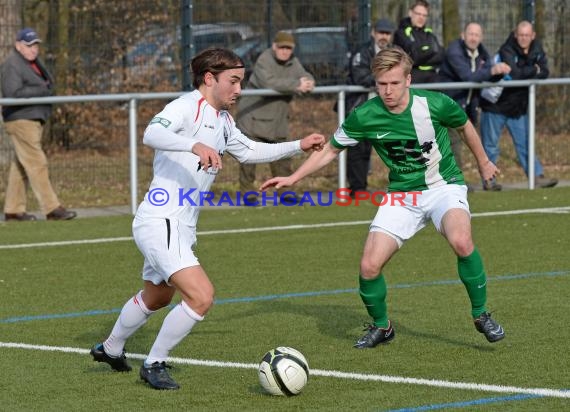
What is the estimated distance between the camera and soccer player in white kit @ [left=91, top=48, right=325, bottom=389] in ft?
24.3

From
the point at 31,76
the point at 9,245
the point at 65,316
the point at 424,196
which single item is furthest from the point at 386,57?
the point at 31,76

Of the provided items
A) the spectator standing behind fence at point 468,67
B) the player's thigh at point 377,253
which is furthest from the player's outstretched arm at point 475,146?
the spectator standing behind fence at point 468,67

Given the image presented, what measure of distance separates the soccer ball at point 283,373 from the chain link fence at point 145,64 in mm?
9101

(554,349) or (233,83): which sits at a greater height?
(233,83)

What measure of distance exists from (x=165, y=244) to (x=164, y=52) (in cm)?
1078

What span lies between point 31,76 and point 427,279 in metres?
5.86

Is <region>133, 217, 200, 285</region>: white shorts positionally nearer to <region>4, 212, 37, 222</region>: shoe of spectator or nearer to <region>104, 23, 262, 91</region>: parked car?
<region>4, 212, 37, 222</region>: shoe of spectator

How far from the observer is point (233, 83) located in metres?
7.71

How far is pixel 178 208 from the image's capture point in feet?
24.8

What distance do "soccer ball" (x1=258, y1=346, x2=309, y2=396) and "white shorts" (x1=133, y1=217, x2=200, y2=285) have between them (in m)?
0.66

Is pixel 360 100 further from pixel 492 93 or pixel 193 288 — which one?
pixel 193 288

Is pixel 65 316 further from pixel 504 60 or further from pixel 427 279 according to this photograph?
pixel 504 60

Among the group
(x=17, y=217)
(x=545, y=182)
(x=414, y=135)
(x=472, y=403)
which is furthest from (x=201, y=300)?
(x=545, y=182)

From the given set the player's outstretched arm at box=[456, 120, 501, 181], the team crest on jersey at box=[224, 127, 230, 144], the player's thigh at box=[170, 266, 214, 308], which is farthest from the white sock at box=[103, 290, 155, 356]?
the player's outstretched arm at box=[456, 120, 501, 181]
